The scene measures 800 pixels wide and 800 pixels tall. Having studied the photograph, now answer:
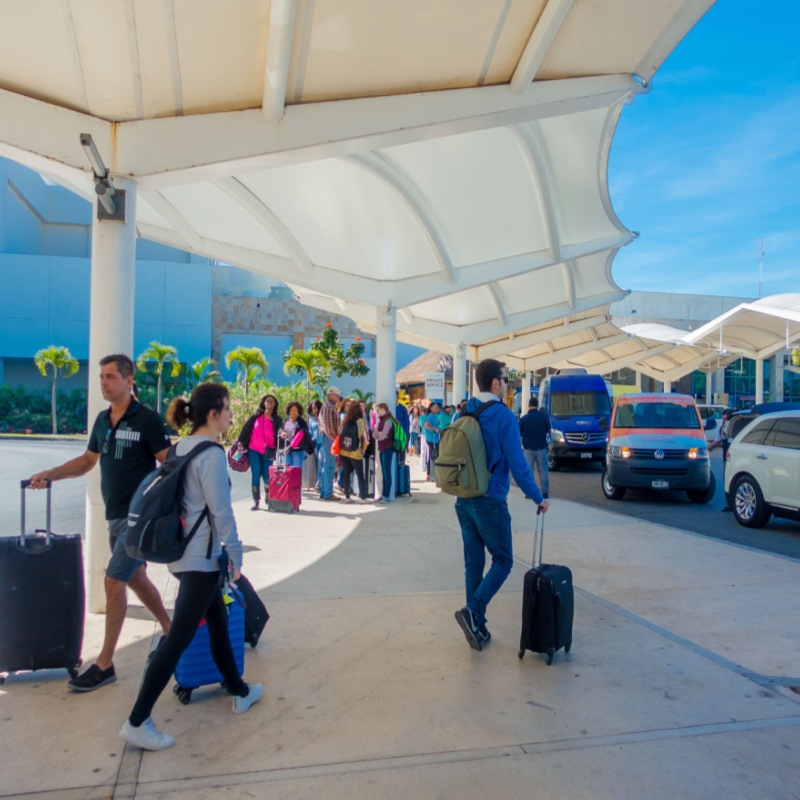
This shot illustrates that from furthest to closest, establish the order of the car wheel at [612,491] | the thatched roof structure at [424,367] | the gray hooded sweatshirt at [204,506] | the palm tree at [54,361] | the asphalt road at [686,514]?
the thatched roof structure at [424,367] < the palm tree at [54,361] < the car wheel at [612,491] < the asphalt road at [686,514] < the gray hooded sweatshirt at [204,506]

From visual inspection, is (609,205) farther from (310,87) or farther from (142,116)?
(142,116)

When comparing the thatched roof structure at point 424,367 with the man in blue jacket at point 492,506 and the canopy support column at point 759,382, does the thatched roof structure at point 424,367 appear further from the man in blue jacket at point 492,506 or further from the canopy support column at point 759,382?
the man in blue jacket at point 492,506

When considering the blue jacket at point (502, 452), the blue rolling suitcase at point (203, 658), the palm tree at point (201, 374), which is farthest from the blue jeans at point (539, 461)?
the palm tree at point (201, 374)

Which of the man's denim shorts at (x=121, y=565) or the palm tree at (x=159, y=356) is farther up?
the palm tree at (x=159, y=356)

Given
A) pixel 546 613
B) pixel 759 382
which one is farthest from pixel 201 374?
pixel 546 613

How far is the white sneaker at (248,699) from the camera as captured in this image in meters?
3.76

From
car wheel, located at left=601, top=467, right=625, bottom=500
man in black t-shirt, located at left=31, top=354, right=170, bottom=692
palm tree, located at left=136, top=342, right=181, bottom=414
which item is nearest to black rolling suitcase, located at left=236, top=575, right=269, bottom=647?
man in black t-shirt, located at left=31, top=354, right=170, bottom=692

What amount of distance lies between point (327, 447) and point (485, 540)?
7.77 metres

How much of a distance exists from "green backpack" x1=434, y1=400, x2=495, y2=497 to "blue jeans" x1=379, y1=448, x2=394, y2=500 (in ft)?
24.2

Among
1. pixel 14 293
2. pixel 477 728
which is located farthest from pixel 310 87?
pixel 14 293

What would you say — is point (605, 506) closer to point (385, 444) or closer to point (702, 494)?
point (702, 494)

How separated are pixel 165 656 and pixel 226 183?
7.28m

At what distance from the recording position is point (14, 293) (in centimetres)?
4431

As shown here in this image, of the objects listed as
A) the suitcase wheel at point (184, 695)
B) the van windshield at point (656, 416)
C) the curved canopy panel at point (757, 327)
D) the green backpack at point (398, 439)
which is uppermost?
the curved canopy panel at point (757, 327)
